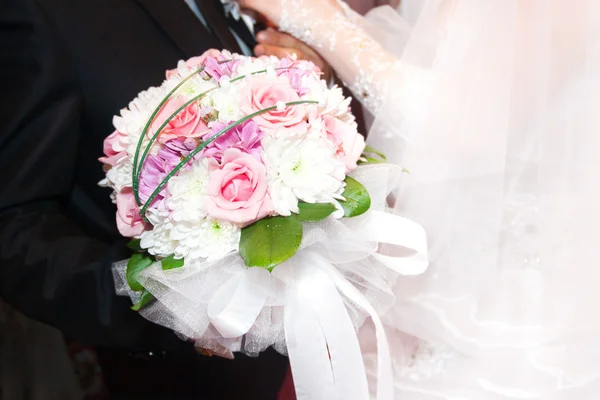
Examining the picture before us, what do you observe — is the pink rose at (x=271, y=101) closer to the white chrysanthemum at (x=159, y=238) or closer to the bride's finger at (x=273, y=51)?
the white chrysanthemum at (x=159, y=238)

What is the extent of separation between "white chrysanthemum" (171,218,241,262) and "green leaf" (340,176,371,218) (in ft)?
0.42

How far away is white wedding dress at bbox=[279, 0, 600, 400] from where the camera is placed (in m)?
0.73

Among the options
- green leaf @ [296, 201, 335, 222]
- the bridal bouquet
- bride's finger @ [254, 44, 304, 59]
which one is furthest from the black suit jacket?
green leaf @ [296, 201, 335, 222]

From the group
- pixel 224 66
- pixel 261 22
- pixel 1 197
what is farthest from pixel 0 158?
pixel 261 22

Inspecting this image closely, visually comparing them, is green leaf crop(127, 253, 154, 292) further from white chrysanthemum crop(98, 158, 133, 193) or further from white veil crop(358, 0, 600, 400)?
white veil crop(358, 0, 600, 400)

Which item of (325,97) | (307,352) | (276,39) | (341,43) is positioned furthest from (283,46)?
(307,352)

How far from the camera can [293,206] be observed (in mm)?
557

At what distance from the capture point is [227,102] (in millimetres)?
603

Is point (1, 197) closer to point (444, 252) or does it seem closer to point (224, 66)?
point (224, 66)

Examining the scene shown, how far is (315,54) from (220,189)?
1.75 feet

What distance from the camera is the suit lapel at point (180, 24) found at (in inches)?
34.9

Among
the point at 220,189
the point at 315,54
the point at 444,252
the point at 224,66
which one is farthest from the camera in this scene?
the point at 315,54

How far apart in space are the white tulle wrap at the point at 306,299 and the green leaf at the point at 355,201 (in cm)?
2

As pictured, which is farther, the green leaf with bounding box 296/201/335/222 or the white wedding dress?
the white wedding dress
